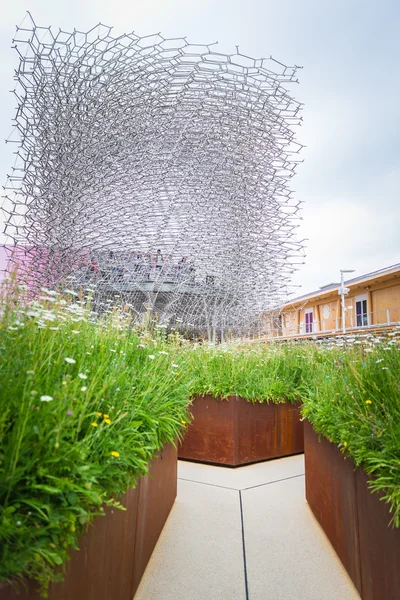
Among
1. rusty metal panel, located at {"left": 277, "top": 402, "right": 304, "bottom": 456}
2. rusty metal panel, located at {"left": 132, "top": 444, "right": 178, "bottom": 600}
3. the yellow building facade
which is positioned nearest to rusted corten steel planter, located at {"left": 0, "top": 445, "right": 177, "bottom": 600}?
rusty metal panel, located at {"left": 132, "top": 444, "right": 178, "bottom": 600}

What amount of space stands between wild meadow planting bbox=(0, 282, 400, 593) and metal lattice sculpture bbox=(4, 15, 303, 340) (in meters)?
10.7

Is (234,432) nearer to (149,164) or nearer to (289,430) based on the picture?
(289,430)

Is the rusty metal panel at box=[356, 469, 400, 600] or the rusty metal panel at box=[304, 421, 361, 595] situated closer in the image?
the rusty metal panel at box=[356, 469, 400, 600]

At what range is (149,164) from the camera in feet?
45.2

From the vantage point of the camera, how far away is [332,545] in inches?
93.2

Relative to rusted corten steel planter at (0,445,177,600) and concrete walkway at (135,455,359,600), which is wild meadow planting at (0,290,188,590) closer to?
rusted corten steel planter at (0,445,177,600)

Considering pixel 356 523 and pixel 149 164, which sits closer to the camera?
pixel 356 523

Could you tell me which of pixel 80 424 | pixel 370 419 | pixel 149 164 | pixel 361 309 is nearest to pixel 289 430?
pixel 370 419

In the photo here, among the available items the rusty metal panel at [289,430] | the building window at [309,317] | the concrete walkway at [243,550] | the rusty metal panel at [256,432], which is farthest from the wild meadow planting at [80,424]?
the building window at [309,317]

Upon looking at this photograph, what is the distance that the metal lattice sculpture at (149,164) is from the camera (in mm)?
12633

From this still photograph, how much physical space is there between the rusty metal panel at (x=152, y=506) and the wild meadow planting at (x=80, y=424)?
0.22 m

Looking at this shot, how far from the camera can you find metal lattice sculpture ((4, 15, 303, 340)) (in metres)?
12.6

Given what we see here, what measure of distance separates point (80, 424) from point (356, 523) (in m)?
1.52

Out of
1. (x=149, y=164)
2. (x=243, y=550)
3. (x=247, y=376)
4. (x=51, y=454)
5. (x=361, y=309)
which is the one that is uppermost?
(x=149, y=164)
